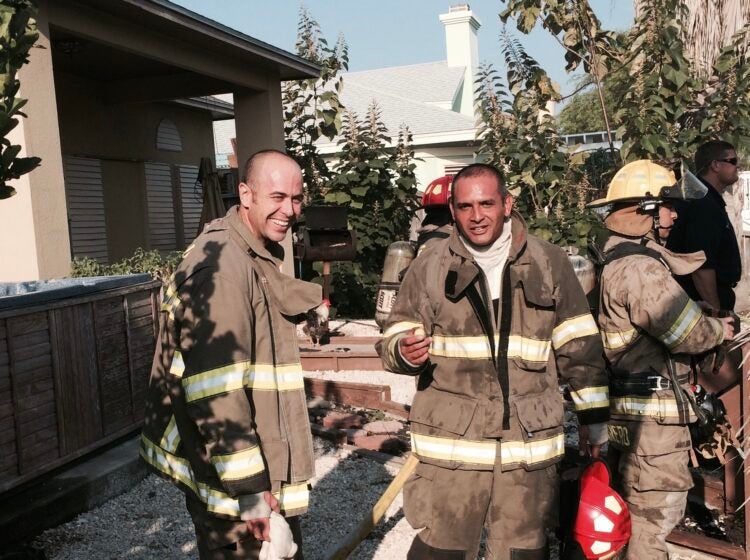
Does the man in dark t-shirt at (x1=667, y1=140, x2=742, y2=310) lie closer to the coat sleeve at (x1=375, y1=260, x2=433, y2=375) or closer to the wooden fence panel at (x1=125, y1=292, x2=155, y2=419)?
the coat sleeve at (x1=375, y1=260, x2=433, y2=375)

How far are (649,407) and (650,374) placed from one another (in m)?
0.16

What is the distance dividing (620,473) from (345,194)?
875 cm

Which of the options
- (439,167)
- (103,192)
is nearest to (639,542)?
(103,192)

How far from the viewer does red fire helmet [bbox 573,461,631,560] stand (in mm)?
3088

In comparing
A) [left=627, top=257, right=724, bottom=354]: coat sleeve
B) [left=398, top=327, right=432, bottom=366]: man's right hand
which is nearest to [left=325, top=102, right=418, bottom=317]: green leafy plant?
[left=627, top=257, right=724, bottom=354]: coat sleeve

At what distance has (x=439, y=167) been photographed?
21812 millimetres

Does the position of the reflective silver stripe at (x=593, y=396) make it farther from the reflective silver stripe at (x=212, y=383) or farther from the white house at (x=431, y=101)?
the white house at (x=431, y=101)

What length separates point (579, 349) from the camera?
3.10m

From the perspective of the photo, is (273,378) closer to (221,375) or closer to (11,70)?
A: (221,375)

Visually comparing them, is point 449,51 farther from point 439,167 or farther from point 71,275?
point 71,275

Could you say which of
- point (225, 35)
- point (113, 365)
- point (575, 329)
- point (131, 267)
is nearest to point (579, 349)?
point (575, 329)

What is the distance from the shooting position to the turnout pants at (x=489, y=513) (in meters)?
2.96

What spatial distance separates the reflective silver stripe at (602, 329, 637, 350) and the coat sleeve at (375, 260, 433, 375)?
1.11 metres

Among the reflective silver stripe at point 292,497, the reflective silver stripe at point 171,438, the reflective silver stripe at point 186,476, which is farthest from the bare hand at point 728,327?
the reflective silver stripe at point 171,438
